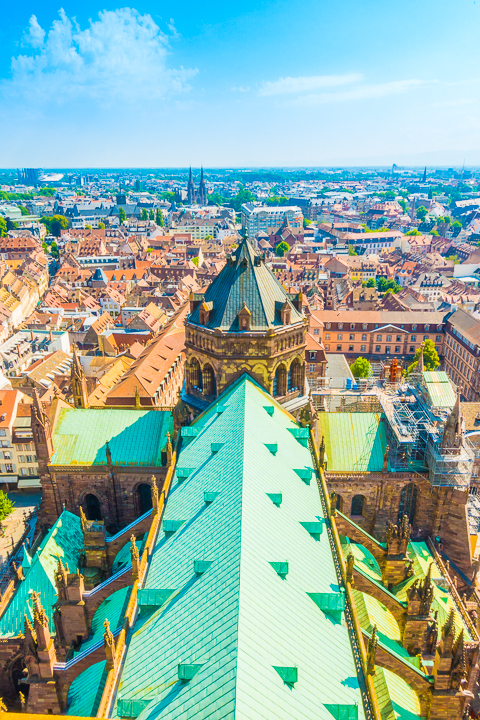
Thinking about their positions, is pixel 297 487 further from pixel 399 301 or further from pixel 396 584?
pixel 399 301

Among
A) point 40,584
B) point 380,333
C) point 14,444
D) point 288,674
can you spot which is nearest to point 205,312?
point 40,584

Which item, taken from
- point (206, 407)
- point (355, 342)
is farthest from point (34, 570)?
point (355, 342)

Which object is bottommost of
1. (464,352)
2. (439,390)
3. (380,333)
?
(464,352)

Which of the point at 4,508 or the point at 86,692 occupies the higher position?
the point at 86,692

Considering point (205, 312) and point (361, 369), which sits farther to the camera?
point (361, 369)

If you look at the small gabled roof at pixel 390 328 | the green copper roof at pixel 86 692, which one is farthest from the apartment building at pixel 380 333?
the green copper roof at pixel 86 692

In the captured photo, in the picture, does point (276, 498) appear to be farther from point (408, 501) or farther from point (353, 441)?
point (408, 501)
